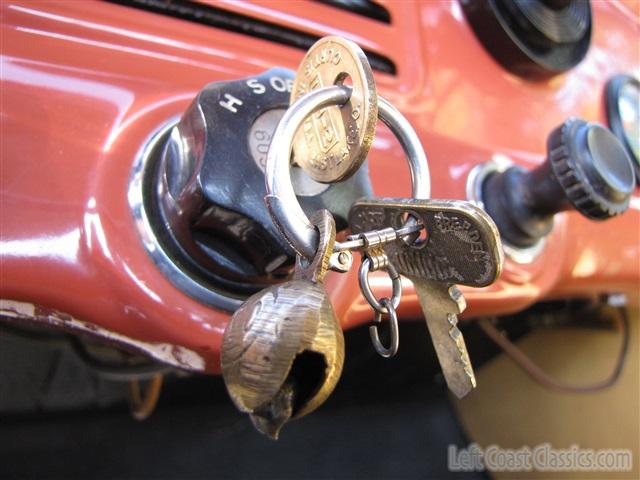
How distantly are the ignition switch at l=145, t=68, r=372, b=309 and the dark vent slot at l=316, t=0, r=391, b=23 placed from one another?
0.68 feet

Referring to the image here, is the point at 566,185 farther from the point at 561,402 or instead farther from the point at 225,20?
the point at 561,402

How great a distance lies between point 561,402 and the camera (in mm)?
920

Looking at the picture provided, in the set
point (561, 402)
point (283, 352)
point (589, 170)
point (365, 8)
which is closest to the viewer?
point (283, 352)

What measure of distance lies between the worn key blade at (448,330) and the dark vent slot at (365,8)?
A: 35 centimetres

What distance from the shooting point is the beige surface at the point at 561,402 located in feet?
2.69

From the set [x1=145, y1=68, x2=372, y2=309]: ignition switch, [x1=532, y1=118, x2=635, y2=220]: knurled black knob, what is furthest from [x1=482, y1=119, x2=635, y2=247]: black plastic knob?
[x1=145, y1=68, x2=372, y2=309]: ignition switch

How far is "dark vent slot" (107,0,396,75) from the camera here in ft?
1.55

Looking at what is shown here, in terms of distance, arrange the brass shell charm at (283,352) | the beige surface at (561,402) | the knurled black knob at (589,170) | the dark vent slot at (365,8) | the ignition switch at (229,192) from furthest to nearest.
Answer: the beige surface at (561,402) < the dark vent slot at (365,8) < the knurled black knob at (589,170) < the ignition switch at (229,192) < the brass shell charm at (283,352)

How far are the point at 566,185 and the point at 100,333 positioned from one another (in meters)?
0.36

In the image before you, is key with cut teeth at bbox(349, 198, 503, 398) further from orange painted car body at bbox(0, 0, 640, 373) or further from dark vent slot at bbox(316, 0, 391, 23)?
dark vent slot at bbox(316, 0, 391, 23)

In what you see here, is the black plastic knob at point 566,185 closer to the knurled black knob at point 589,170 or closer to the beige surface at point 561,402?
the knurled black knob at point 589,170

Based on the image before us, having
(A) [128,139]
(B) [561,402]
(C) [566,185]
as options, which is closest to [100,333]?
(A) [128,139]

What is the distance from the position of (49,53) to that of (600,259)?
58 centimetres

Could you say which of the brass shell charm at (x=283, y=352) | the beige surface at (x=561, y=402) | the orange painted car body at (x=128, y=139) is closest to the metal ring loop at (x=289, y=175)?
the brass shell charm at (x=283, y=352)
